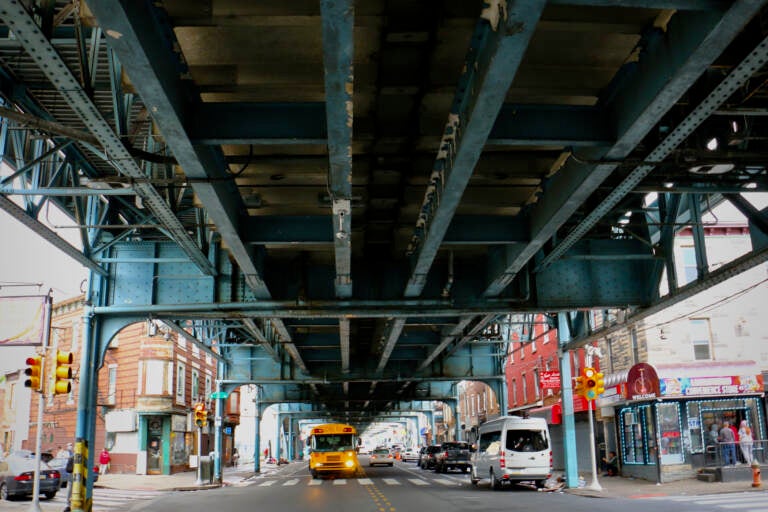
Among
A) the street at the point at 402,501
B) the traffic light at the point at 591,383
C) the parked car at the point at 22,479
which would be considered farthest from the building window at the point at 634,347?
the parked car at the point at 22,479

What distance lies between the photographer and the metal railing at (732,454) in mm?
26219

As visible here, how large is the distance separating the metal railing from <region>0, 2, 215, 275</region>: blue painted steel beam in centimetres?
2149

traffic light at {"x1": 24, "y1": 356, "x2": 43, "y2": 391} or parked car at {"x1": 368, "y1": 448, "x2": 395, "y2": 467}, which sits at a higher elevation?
→ traffic light at {"x1": 24, "y1": 356, "x2": 43, "y2": 391}

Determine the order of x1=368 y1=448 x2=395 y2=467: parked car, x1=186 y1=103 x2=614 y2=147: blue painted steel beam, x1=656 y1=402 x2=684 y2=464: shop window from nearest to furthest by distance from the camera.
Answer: x1=186 y1=103 x2=614 y2=147: blue painted steel beam, x1=656 y1=402 x2=684 y2=464: shop window, x1=368 y1=448 x2=395 y2=467: parked car

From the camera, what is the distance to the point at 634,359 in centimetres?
3058

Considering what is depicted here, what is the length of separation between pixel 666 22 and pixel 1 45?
29.9ft

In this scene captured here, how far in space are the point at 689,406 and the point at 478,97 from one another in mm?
23625

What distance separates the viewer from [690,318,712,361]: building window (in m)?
29.5

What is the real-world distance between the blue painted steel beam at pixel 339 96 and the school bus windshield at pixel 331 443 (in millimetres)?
29946

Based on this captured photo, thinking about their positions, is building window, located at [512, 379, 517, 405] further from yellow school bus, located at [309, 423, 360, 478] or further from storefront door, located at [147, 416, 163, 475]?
storefront door, located at [147, 416, 163, 475]

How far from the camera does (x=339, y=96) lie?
331 inches

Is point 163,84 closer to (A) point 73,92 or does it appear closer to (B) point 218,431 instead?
(A) point 73,92

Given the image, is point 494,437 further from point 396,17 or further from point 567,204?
point 396,17

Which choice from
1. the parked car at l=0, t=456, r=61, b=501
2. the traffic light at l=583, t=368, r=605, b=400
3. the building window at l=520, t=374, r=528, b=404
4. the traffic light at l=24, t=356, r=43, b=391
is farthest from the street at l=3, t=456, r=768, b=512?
the building window at l=520, t=374, r=528, b=404
